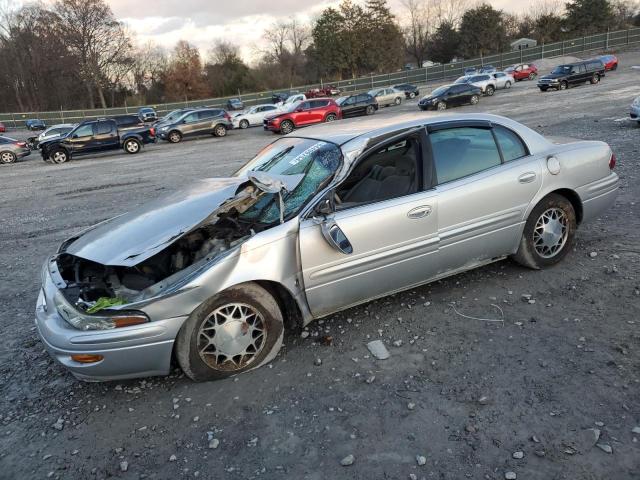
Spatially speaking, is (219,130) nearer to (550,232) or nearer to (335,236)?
(550,232)

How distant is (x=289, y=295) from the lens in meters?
3.47

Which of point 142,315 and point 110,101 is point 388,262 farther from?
point 110,101

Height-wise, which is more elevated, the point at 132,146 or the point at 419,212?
the point at 132,146

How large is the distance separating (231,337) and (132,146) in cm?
2081

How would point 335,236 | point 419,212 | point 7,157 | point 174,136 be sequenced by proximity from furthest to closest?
1. point 174,136
2. point 7,157
3. point 419,212
4. point 335,236

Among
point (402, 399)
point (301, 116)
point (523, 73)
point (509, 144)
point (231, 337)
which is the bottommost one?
point (402, 399)

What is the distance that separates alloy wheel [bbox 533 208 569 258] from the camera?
170 inches

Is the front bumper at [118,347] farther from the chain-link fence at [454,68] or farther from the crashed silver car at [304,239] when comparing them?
the chain-link fence at [454,68]

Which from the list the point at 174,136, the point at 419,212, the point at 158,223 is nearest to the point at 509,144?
the point at 419,212

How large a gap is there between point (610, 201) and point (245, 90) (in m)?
64.5

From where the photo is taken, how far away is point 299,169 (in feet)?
13.0

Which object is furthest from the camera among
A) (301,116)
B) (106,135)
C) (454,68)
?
(454,68)

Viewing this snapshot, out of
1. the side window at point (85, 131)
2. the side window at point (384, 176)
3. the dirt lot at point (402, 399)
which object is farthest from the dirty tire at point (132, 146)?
the side window at point (384, 176)

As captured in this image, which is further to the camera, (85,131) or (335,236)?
(85,131)
